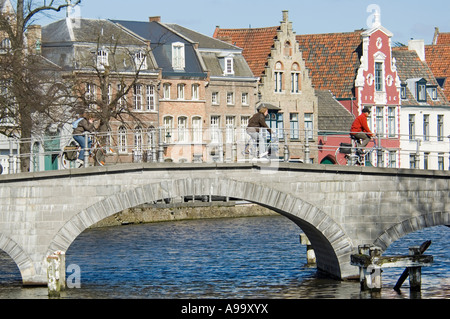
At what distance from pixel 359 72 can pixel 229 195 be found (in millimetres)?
43106

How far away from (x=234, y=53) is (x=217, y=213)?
14266 mm

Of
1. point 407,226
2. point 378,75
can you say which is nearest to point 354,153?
point 407,226

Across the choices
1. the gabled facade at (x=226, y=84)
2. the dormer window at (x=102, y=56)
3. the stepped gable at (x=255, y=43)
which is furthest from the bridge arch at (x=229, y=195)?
the stepped gable at (x=255, y=43)

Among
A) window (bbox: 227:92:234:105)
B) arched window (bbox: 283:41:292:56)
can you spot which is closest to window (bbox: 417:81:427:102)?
arched window (bbox: 283:41:292:56)

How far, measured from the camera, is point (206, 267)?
1431 inches

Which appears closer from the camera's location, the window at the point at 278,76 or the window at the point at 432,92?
the window at the point at 278,76

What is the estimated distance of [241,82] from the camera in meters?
70.2

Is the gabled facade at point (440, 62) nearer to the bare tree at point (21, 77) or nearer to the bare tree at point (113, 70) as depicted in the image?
the bare tree at point (113, 70)

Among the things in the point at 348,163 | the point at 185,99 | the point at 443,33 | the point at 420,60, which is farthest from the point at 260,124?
the point at 443,33

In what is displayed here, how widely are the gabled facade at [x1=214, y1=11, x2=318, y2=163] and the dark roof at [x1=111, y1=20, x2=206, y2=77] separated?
460 centimetres

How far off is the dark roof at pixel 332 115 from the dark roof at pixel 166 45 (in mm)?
8368

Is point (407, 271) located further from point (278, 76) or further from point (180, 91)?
point (278, 76)

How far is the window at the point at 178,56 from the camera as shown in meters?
67.7
